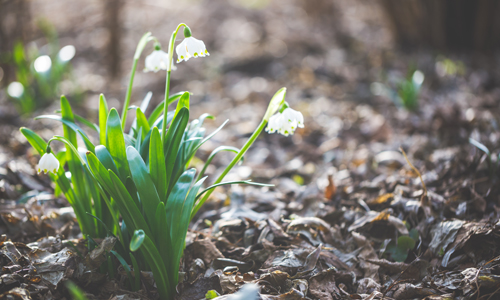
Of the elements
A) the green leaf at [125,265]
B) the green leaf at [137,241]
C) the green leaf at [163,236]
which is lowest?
the green leaf at [125,265]

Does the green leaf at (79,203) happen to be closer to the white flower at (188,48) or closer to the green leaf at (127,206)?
the green leaf at (127,206)

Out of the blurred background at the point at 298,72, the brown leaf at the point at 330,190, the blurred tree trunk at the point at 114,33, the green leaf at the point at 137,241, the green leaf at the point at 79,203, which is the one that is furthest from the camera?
the blurred tree trunk at the point at 114,33

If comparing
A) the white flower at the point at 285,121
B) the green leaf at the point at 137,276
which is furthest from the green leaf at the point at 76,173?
the white flower at the point at 285,121

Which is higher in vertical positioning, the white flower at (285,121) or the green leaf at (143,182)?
the white flower at (285,121)

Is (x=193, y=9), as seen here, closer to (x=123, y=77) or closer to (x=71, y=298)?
(x=123, y=77)

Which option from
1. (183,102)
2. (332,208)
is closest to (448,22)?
(332,208)

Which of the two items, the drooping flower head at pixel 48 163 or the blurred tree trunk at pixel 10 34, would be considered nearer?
the drooping flower head at pixel 48 163

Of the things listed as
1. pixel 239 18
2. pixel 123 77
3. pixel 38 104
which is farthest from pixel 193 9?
pixel 38 104

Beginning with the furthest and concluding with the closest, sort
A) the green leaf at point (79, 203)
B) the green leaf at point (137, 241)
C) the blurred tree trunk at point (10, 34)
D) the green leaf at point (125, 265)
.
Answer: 1. the blurred tree trunk at point (10, 34)
2. the green leaf at point (79, 203)
3. the green leaf at point (125, 265)
4. the green leaf at point (137, 241)
